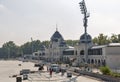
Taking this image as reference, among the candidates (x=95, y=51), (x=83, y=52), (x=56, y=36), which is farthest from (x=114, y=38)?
(x=95, y=51)

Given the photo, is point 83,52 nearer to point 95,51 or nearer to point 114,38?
point 95,51

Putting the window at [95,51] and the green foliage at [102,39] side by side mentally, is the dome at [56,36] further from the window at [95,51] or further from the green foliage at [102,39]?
the window at [95,51]

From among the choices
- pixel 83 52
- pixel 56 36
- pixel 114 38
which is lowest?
pixel 83 52

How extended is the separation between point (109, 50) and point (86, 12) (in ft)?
54.5

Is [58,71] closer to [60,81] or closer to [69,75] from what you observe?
[69,75]

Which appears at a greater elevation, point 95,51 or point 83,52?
point 95,51

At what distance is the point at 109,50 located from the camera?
8475 centimetres

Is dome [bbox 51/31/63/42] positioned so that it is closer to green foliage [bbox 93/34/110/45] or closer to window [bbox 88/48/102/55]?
green foliage [bbox 93/34/110/45]

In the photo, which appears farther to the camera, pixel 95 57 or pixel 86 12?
pixel 95 57

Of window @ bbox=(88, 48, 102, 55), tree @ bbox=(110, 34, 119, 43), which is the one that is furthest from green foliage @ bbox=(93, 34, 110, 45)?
window @ bbox=(88, 48, 102, 55)

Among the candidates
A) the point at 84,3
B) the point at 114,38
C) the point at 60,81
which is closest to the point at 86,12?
the point at 84,3

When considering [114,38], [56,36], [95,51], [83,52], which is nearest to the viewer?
[95,51]

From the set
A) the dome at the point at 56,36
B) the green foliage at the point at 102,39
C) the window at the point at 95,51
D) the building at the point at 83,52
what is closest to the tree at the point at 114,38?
the green foliage at the point at 102,39

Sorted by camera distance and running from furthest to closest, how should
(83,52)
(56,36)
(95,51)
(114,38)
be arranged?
1. (56,36)
2. (114,38)
3. (83,52)
4. (95,51)
